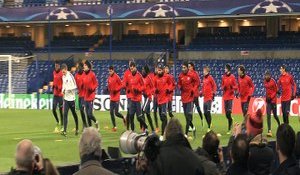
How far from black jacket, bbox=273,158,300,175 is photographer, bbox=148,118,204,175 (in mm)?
746

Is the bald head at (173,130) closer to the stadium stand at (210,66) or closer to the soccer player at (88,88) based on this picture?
the soccer player at (88,88)

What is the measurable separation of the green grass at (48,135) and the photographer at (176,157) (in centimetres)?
510

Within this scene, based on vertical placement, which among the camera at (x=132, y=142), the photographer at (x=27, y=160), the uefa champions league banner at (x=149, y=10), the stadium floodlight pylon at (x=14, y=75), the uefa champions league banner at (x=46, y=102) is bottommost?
the uefa champions league banner at (x=46, y=102)

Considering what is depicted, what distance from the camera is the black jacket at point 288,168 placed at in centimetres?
654

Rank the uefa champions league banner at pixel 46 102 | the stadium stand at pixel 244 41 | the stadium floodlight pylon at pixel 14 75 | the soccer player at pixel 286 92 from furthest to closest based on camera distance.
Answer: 1. the stadium stand at pixel 244 41
2. the stadium floodlight pylon at pixel 14 75
3. the uefa champions league banner at pixel 46 102
4. the soccer player at pixel 286 92

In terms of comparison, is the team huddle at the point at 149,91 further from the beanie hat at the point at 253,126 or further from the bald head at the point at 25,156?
the bald head at the point at 25,156

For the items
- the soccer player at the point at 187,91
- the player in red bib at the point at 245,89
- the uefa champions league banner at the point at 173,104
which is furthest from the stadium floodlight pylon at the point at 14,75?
the soccer player at the point at 187,91

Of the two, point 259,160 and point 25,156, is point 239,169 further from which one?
point 25,156

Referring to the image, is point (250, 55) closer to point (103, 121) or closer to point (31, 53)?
point (31, 53)

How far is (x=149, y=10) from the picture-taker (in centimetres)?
4409

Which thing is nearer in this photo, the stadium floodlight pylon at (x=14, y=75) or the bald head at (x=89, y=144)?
the bald head at (x=89, y=144)

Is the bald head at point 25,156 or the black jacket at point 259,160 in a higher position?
the bald head at point 25,156

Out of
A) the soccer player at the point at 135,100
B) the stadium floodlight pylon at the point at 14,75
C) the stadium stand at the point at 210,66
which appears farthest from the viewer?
the stadium floodlight pylon at the point at 14,75

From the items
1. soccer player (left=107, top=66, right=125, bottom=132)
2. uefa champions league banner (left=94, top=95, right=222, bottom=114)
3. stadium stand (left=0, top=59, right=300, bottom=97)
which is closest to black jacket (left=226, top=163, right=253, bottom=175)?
soccer player (left=107, top=66, right=125, bottom=132)
